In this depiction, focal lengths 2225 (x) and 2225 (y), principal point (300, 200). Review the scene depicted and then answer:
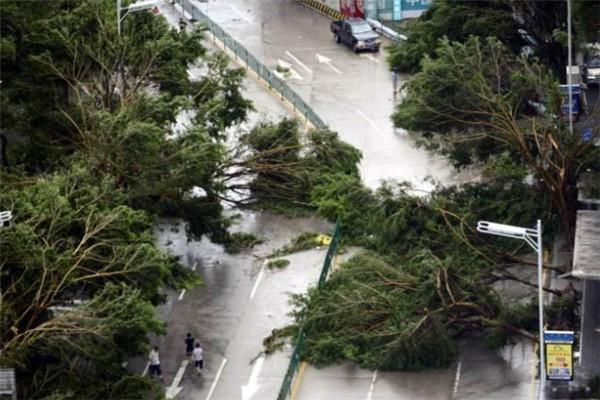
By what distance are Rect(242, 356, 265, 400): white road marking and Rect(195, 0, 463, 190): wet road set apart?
12985 millimetres

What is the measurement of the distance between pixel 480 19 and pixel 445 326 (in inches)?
878

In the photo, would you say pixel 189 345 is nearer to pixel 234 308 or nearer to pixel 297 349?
pixel 297 349

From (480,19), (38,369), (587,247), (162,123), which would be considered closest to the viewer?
(38,369)

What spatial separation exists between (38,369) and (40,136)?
46.5ft

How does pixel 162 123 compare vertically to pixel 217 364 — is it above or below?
above

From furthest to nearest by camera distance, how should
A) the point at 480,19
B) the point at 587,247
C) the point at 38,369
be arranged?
the point at 480,19 < the point at 587,247 < the point at 38,369

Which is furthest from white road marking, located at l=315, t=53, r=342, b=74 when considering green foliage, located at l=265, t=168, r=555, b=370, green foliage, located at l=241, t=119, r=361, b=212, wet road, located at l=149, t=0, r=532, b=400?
green foliage, located at l=265, t=168, r=555, b=370

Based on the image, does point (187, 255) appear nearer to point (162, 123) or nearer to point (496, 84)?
point (162, 123)

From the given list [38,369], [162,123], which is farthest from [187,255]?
A: [38,369]

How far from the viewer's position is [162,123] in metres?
70.9

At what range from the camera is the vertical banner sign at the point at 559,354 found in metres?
59.3

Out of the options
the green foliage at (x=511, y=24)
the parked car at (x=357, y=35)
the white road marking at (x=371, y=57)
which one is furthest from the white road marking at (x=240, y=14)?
the green foliage at (x=511, y=24)

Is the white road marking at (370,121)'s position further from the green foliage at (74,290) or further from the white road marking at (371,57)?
the green foliage at (74,290)

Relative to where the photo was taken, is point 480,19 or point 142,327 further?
point 480,19
